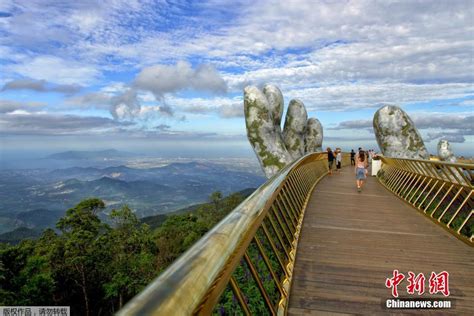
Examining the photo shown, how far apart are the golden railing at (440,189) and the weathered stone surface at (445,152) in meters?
19.1

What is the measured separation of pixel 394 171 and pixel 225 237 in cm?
1713

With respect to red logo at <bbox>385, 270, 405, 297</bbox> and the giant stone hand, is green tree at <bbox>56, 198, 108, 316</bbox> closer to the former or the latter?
the giant stone hand

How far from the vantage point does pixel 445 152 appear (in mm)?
34438

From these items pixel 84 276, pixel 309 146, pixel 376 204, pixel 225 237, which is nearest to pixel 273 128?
pixel 309 146

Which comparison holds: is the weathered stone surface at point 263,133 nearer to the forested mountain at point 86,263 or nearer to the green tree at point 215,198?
the forested mountain at point 86,263

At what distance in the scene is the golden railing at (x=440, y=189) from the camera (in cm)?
848

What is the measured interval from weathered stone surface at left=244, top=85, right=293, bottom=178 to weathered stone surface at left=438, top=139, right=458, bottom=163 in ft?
50.6

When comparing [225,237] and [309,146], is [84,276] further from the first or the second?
[225,237]

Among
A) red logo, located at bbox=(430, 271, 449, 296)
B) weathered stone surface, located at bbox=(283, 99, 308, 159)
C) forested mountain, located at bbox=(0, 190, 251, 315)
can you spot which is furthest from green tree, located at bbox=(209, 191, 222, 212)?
red logo, located at bbox=(430, 271, 449, 296)

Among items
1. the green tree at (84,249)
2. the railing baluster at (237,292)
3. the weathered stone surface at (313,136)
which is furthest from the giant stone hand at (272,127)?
the railing baluster at (237,292)

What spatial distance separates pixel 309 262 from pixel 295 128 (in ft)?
144

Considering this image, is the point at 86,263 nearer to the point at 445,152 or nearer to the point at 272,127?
the point at 272,127

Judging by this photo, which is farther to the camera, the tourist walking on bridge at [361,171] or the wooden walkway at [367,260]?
the tourist walking on bridge at [361,171]

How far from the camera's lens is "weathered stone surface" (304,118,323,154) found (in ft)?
168
